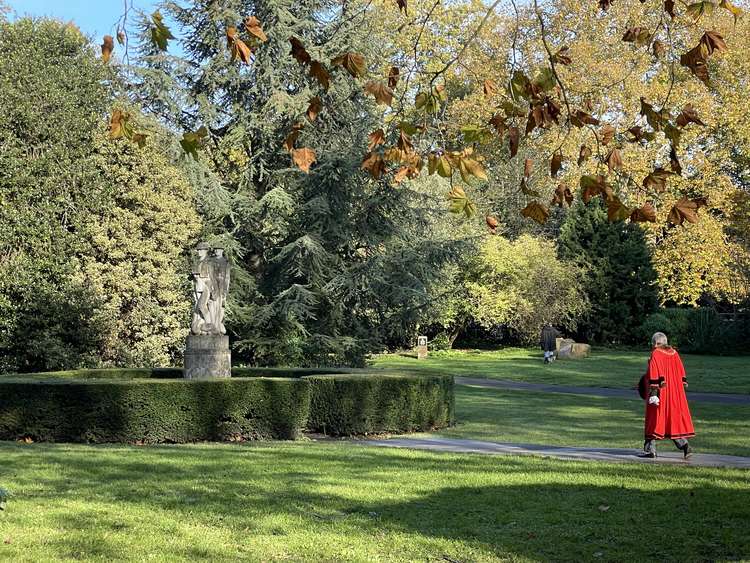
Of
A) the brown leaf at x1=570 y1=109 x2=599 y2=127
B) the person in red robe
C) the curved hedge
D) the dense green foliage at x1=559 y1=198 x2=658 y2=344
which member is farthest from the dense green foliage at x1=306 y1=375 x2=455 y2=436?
the dense green foliage at x1=559 y1=198 x2=658 y2=344

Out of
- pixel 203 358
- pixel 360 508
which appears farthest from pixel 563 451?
pixel 203 358

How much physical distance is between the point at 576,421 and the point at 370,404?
4571 millimetres

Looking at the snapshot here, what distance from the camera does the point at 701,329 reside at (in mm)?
41594

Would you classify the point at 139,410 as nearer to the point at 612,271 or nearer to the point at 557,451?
the point at 557,451

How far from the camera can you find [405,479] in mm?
10055

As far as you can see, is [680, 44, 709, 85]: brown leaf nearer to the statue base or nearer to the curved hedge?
the curved hedge

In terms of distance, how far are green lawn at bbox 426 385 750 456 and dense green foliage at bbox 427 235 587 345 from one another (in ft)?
57.6

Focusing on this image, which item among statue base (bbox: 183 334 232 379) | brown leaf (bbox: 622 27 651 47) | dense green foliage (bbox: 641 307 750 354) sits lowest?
statue base (bbox: 183 334 232 379)

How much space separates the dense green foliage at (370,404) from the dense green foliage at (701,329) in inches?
1058

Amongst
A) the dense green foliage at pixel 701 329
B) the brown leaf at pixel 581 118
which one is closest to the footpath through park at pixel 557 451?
the brown leaf at pixel 581 118

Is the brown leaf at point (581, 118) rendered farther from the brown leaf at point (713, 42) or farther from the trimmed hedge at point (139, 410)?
the trimmed hedge at point (139, 410)

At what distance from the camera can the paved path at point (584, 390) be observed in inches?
911

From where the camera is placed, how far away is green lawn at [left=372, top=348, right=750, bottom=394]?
1092 inches

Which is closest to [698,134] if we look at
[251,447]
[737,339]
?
[737,339]
